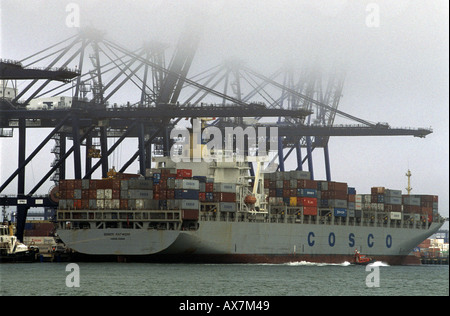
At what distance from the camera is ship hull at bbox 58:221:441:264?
8394cm

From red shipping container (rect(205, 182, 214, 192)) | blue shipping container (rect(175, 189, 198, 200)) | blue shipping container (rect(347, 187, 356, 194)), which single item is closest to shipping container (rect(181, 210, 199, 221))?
blue shipping container (rect(175, 189, 198, 200))

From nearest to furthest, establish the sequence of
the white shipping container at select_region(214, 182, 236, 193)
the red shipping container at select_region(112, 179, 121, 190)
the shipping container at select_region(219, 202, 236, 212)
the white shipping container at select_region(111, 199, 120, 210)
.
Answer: the white shipping container at select_region(111, 199, 120, 210)
the red shipping container at select_region(112, 179, 121, 190)
the shipping container at select_region(219, 202, 236, 212)
the white shipping container at select_region(214, 182, 236, 193)

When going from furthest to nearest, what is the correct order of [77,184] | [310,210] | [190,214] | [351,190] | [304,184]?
[351,190] < [310,210] < [304,184] < [77,184] < [190,214]

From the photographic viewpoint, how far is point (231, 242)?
87.3m

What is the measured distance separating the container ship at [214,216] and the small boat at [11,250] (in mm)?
4556

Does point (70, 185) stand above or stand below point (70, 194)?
above

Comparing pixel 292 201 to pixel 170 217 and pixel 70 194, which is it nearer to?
pixel 170 217

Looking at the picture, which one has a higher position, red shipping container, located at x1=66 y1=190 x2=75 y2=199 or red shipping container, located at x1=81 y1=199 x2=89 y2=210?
red shipping container, located at x1=66 y1=190 x2=75 y2=199

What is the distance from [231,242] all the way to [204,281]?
68.0ft

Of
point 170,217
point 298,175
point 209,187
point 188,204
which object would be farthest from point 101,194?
point 298,175

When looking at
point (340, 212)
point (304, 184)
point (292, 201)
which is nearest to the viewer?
point (304, 184)

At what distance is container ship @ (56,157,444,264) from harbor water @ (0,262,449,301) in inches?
89.8

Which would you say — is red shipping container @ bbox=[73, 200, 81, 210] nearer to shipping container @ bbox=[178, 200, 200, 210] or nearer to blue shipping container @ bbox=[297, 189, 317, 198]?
shipping container @ bbox=[178, 200, 200, 210]
